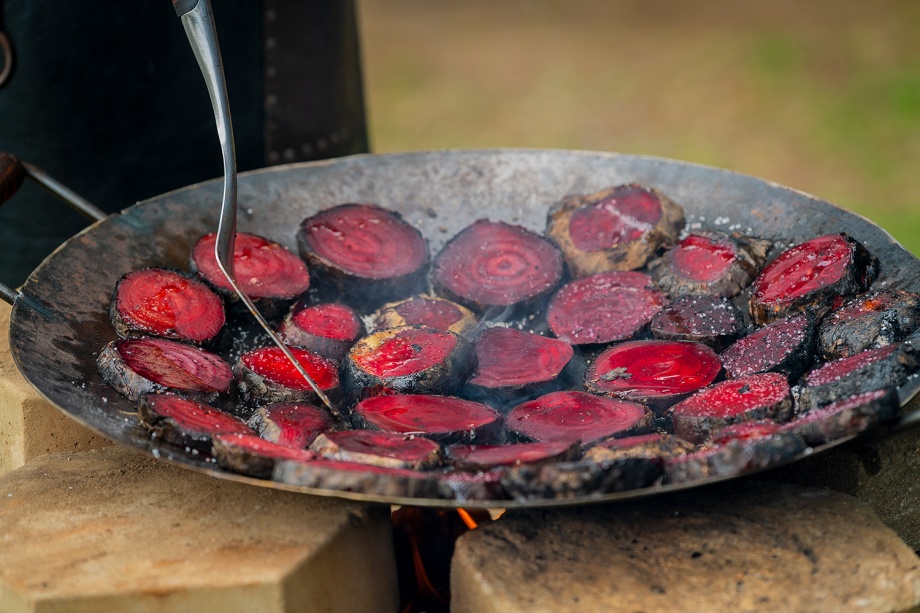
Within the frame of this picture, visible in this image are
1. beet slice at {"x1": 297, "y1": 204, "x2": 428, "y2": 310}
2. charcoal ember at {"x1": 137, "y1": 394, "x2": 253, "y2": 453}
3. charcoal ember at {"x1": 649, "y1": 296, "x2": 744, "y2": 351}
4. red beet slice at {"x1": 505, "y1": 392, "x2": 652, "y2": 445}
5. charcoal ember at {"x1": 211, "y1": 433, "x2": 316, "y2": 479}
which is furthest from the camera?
beet slice at {"x1": 297, "y1": 204, "x2": 428, "y2": 310}

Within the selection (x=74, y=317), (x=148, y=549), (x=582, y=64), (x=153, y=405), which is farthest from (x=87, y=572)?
(x=582, y=64)

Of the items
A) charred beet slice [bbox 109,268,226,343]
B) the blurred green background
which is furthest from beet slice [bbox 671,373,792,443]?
the blurred green background

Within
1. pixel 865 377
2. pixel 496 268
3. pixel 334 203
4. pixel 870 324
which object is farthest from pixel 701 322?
pixel 334 203

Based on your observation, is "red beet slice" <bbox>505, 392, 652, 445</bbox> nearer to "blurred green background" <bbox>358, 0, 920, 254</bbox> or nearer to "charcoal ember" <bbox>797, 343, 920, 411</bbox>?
"charcoal ember" <bbox>797, 343, 920, 411</bbox>

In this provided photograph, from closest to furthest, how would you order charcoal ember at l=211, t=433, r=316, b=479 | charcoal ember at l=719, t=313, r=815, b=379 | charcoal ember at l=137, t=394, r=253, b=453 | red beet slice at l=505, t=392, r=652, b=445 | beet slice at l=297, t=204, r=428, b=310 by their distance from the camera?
charcoal ember at l=211, t=433, r=316, b=479, charcoal ember at l=137, t=394, r=253, b=453, red beet slice at l=505, t=392, r=652, b=445, charcoal ember at l=719, t=313, r=815, b=379, beet slice at l=297, t=204, r=428, b=310

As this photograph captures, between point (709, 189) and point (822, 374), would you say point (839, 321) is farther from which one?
point (709, 189)

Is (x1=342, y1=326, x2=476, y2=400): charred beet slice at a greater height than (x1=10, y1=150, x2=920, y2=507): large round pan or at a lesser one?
lesser

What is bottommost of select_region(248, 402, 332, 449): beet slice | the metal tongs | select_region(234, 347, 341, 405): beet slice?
select_region(248, 402, 332, 449): beet slice

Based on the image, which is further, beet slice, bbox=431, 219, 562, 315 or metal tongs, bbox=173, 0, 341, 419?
beet slice, bbox=431, 219, 562, 315
